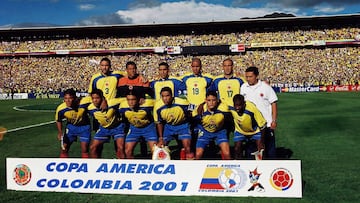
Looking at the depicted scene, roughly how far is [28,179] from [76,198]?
3.66ft

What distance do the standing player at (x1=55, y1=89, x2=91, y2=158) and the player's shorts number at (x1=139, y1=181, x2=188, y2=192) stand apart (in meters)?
2.35

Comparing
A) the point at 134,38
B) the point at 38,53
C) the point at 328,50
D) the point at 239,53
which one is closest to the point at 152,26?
the point at 134,38

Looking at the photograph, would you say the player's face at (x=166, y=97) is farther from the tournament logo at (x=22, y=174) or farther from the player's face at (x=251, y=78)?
the tournament logo at (x=22, y=174)

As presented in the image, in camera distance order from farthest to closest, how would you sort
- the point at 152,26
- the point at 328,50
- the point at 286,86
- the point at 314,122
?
the point at 152,26, the point at 328,50, the point at 286,86, the point at 314,122

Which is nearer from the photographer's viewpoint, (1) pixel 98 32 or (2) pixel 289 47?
(2) pixel 289 47

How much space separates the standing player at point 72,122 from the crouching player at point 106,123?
0.25m

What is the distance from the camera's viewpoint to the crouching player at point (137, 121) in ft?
26.9

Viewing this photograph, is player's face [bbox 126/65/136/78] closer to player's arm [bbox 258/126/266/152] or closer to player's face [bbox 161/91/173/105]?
player's face [bbox 161/91/173/105]

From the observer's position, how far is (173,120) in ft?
27.1

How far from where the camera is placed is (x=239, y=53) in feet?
171

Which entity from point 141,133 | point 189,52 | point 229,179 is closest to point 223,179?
point 229,179

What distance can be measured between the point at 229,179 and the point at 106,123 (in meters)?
3.23

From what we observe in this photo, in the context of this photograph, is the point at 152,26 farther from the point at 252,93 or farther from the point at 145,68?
the point at 252,93

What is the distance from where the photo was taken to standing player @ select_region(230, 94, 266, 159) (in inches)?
291
